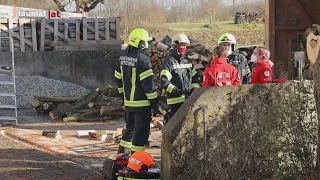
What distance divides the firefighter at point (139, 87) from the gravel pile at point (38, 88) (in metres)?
9.20

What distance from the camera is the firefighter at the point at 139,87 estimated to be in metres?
8.25

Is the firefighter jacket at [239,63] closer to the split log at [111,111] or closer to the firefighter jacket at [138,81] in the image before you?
the firefighter jacket at [138,81]

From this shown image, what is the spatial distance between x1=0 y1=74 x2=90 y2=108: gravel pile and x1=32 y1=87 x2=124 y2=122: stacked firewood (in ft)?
6.52

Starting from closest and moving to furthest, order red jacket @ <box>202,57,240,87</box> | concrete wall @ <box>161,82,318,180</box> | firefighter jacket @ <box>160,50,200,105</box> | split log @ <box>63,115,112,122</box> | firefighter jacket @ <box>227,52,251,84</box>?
concrete wall @ <box>161,82,318,180</box> → red jacket @ <box>202,57,240,87</box> → firefighter jacket @ <box>160,50,200,105</box> → firefighter jacket @ <box>227,52,251,84</box> → split log @ <box>63,115,112,122</box>

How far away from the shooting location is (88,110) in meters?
14.6

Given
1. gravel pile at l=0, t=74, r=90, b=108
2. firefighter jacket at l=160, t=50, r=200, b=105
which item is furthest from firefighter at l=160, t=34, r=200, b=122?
gravel pile at l=0, t=74, r=90, b=108

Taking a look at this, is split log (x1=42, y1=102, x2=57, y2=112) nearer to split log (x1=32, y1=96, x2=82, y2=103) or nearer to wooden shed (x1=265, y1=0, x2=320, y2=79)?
split log (x1=32, y1=96, x2=82, y2=103)

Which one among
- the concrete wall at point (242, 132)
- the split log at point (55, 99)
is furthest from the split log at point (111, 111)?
the concrete wall at point (242, 132)

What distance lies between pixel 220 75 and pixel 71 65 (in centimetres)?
1131

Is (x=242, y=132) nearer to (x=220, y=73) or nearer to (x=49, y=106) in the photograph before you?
(x=220, y=73)

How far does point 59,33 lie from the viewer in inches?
795

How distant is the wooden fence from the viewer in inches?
776

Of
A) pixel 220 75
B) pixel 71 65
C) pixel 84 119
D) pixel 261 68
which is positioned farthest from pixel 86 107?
pixel 261 68

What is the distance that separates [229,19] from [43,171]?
40636 mm
